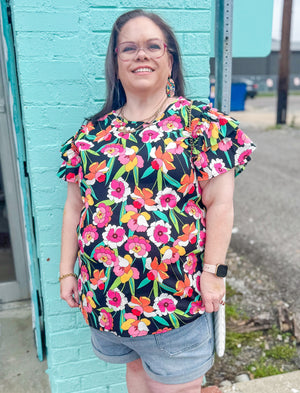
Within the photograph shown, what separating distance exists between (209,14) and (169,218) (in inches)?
43.2

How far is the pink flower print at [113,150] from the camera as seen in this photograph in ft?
4.82

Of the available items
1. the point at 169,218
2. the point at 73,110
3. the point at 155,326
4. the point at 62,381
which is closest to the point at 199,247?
the point at 169,218

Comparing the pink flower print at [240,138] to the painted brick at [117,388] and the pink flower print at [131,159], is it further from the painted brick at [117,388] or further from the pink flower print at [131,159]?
the painted brick at [117,388]

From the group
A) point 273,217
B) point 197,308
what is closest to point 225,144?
point 197,308

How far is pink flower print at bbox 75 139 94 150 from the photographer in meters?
1.55

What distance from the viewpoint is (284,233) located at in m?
4.80

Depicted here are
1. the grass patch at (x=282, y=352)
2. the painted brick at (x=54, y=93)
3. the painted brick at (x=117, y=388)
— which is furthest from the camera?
the grass patch at (x=282, y=352)

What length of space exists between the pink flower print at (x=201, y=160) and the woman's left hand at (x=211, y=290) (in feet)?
1.28

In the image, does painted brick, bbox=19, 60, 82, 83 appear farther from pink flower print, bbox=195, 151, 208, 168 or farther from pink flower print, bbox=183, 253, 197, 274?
pink flower print, bbox=183, 253, 197, 274

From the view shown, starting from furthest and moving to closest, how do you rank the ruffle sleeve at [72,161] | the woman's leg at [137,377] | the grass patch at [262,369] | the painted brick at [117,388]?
1. the grass patch at [262,369]
2. the painted brick at [117,388]
3. the woman's leg at [137,377]
4. the ruffle sleeve at [72,161]

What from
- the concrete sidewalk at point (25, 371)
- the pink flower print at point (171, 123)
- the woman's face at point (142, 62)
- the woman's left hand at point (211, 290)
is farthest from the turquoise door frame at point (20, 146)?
the woman's left hand at point (211, 290)

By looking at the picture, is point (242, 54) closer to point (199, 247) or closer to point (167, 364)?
point (199, 247)

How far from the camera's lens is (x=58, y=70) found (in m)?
1.87

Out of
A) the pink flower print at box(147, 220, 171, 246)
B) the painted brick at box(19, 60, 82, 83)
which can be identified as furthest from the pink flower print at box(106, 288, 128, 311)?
the painted brick at box(19, 60, 82, 83)
